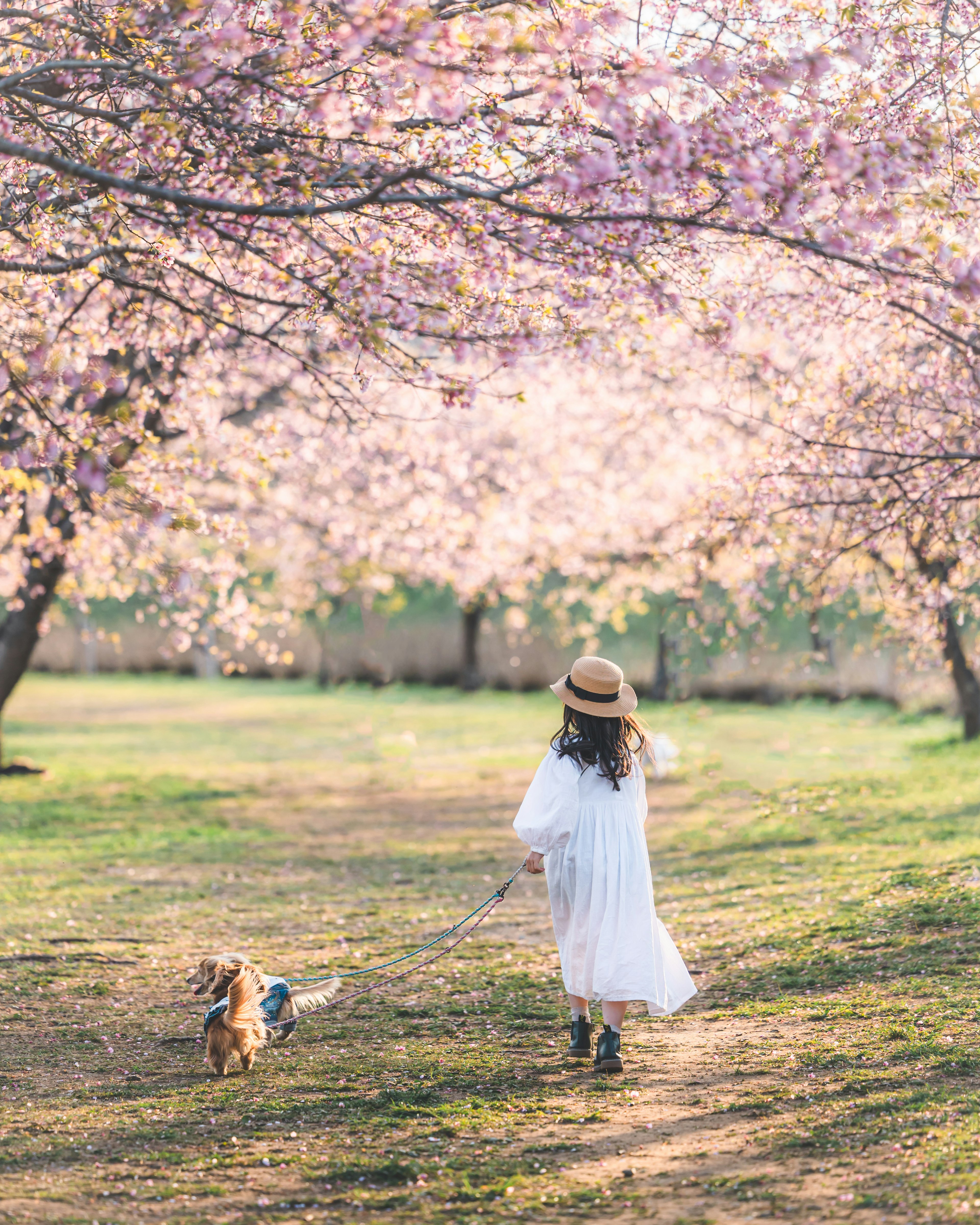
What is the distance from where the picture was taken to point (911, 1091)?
5633 mm

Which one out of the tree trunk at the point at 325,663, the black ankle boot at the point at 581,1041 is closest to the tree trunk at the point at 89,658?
the tree trunk at the point at 325,663

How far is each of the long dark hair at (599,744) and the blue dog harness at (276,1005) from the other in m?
2.01

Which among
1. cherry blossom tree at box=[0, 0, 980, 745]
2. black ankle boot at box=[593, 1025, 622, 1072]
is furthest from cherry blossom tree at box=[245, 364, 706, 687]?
black ankle boot at box=[593, 1025, 622, 1072]

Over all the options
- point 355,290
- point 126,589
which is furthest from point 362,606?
point 355,290

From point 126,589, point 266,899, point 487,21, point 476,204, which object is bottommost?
point 266,899

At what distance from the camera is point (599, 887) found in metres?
6.19

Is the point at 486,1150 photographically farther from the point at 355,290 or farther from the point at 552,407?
the point at 552,407

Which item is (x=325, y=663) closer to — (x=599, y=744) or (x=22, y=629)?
(x=22, y=629)

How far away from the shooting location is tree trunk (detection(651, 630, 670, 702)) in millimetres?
29656

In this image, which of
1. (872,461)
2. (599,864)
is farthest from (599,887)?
(872,461)

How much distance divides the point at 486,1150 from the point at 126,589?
32.6ft

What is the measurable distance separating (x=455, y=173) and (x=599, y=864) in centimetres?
394

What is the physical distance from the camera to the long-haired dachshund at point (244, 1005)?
6.12m

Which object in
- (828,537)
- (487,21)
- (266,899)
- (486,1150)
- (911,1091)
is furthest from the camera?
(266,899)
